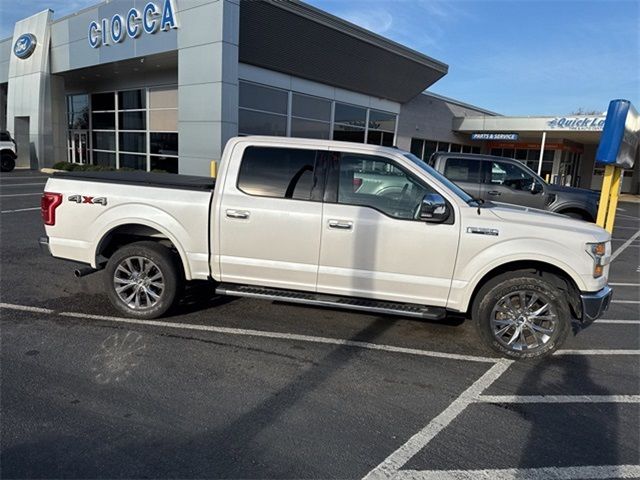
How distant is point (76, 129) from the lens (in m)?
26.9

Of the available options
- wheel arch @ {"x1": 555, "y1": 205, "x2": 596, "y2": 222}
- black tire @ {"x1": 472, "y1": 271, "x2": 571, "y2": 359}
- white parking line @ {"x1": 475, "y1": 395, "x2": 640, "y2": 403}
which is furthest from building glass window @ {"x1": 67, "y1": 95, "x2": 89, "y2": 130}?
white parking line @ {"x1": 475, "y1": 395, "x2": 640, "y2": 403}

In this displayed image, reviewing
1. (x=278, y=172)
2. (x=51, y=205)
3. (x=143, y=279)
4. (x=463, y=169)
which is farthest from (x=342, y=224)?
(x=463, y=169)

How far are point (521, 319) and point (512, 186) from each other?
6519mm

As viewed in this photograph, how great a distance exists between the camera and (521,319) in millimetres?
4355

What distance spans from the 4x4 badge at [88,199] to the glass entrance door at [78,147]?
24.3m

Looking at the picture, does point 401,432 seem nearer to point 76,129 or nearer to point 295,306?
point 295,306

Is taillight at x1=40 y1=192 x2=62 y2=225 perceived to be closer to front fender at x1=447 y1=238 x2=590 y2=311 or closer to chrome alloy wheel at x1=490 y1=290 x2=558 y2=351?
front fender at x1=447 y1=238 x2=590 y2=311

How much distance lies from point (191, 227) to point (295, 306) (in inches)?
63.9

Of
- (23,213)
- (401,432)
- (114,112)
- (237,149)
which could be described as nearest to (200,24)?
(23,213)

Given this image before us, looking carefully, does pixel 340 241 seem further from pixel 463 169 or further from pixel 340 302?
pixel 463 169

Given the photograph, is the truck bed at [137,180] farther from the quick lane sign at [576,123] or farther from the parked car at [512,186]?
the quick lane sign at [576,123]

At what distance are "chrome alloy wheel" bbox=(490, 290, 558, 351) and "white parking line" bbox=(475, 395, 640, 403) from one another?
676 millimetres

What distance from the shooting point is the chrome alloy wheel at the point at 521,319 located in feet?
14.2

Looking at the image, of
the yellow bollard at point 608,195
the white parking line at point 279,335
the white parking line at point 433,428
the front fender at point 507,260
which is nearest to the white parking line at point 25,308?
the white parking line at point 279,335
